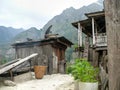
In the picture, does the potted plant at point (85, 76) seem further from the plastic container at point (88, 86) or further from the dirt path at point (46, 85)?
the dirt path at point (46, 85)

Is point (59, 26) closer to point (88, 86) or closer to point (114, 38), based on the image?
point (88, 86)

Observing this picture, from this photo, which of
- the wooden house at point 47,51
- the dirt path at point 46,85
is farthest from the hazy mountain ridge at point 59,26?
the dirt path at point 46,85

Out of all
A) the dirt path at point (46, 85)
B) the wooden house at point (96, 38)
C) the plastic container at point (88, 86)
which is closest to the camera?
the plastic container at point (88, 86)

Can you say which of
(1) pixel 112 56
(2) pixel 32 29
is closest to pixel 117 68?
(1) pixel 112 56

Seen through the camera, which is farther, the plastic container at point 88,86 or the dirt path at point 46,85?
the dirt path at point 46,85

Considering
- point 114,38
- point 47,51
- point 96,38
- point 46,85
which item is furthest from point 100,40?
point 114,38

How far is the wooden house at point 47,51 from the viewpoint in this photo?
Result: 1820 cm

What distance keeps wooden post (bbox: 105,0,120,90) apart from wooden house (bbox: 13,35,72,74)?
1526cm

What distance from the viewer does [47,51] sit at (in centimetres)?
1838

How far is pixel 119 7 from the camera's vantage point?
2479 mm

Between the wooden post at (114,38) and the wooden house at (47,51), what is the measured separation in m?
15.3

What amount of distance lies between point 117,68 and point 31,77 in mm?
12284

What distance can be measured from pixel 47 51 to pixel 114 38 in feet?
52.3

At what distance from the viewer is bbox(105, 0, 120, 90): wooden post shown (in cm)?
249
